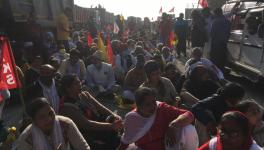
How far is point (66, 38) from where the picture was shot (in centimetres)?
1305

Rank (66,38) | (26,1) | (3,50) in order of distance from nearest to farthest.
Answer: (3,50)
(26,1)
(66,38)

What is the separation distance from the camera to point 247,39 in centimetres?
971

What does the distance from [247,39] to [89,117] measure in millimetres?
5930

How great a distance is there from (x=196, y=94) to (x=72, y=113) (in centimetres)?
218

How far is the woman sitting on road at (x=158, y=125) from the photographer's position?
12.1 ft

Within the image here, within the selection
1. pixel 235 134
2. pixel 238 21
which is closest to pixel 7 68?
pixel 235 134

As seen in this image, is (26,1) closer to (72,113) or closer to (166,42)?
(166,42)

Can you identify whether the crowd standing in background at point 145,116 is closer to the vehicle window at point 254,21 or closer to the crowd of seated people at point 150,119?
the crowd of seated people at point 150,119

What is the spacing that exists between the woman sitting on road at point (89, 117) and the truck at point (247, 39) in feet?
15.6

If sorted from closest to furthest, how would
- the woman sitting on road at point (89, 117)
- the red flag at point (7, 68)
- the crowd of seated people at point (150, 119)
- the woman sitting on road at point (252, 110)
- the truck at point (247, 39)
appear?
the crowd of seated people at point (150, 119) → the woman sitting on road at point (252, 110) → the woman sitting on road at point (89, 117) → the red flag at point (7, 68) → the truck at point (247, 39)

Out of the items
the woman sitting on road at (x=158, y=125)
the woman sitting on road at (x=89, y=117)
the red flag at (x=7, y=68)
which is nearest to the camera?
the woman sitting on road at (x=158, y=125)

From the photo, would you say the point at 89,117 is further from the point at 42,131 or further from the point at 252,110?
the point at 252,110

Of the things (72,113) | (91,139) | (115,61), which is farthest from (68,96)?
(115,61)

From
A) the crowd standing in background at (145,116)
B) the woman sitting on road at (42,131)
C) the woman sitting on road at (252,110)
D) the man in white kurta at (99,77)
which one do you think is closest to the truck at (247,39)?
the crowd standing in background at (145,116)
